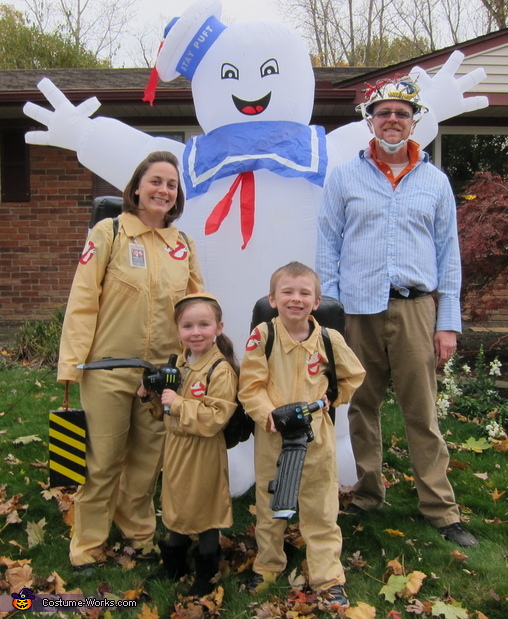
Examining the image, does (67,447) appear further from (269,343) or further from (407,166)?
(407,166)

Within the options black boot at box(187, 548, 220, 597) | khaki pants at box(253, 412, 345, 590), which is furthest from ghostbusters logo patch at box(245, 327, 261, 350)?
black boot at box(187, 548, 220, 597)

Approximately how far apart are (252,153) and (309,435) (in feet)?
5.21

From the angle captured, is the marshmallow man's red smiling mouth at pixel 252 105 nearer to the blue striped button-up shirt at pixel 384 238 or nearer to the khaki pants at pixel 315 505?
the blue striped button-up shirt at pixel 384 238

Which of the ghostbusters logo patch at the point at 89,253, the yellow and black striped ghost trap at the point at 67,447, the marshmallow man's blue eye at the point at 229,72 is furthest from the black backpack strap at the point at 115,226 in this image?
the marshmallow man's blue eye at the point at 229,72

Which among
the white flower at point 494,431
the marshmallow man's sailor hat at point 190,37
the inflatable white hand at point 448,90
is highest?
the marshmallow man's sailor hat at point 190,37

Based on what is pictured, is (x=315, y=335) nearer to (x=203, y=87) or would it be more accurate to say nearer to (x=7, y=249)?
(x=203, y=87)

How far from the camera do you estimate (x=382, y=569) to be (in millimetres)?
2750

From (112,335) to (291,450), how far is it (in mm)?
938

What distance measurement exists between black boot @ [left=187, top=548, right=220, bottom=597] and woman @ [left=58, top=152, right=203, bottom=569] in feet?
1.63

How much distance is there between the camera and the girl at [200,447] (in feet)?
8.16

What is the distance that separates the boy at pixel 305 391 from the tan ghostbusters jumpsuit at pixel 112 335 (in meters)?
0.50

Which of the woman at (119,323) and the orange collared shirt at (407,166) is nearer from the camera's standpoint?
the woman at (119,323)

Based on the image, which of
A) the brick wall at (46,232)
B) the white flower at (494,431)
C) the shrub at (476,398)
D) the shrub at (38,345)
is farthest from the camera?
the brick wall at (46,232)

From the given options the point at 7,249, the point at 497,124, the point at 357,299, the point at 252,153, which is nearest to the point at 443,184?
the point at 357,299
